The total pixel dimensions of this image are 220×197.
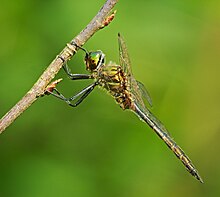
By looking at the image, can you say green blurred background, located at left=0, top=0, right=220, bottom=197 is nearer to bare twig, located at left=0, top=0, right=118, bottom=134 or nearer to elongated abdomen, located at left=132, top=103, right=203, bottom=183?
elongated abdomen, located at left=132, top=103, right=203, bottom=183

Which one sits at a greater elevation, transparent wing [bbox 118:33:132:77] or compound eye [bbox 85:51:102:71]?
transparent wing [bbox 118:33:132:77]

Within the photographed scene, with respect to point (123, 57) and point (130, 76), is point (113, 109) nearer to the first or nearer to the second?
point (130, 76)

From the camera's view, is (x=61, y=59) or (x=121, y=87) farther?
(x=121, y=87)

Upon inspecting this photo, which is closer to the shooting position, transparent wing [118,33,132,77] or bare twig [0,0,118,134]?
bare twig [0,0,118,134]

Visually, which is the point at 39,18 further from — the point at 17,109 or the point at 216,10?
the point at 17,109

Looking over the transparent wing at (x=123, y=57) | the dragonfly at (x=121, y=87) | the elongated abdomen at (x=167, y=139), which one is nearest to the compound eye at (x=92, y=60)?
Result: the dragonfly at (x=121, y=87)

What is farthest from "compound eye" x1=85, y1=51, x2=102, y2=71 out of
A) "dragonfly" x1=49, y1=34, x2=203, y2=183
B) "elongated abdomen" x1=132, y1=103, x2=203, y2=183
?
"elongated abdomen" x1=132, y1=103, x2=203, y2=183

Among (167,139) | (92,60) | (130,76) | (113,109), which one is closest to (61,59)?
(92,60)

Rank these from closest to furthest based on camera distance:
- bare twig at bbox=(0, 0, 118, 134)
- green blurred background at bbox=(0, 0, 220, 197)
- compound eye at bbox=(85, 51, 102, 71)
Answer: bare twig at bbox=(0, 0, 118, 134) → compound eye at bbox=(85, 51, 102, 71) → green blurred background at bbox=(0, 0, 220, 197)
